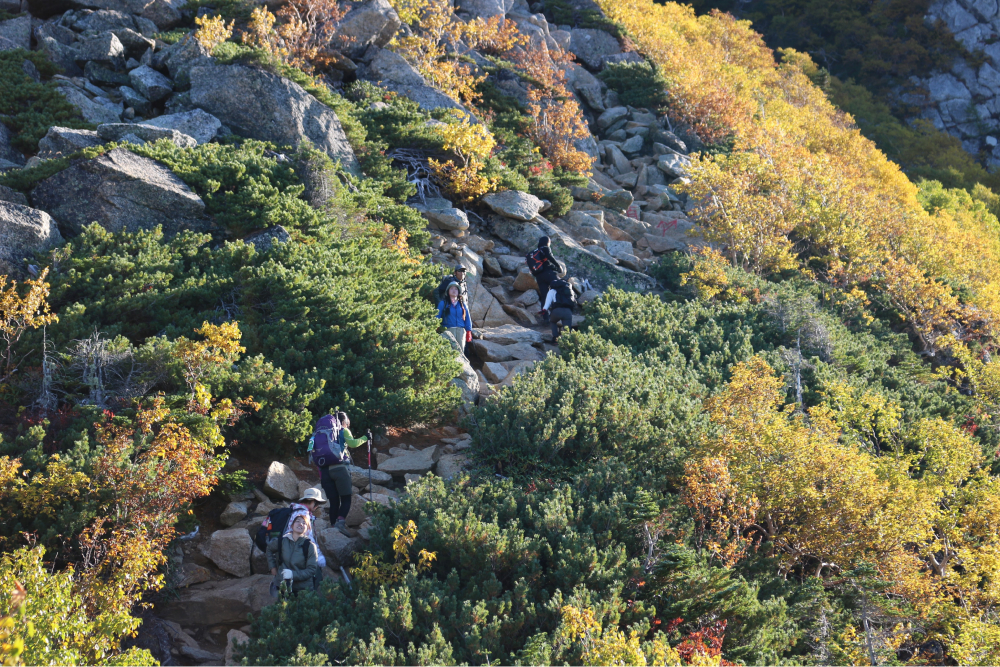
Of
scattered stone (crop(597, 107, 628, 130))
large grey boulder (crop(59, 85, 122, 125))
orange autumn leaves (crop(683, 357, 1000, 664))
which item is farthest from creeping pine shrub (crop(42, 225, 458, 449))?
scattered stone (crop(597, 107, 628, 130))

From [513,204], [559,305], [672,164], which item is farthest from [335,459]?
[672,164]

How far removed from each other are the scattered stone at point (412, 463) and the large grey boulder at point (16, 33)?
46.6 ft

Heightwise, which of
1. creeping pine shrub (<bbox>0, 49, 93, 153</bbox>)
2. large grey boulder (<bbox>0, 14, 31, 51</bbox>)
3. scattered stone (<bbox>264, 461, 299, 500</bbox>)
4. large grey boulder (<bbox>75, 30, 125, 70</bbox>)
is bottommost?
large grey boulder (<bbox>0, 14, 31, 51</bbox>)

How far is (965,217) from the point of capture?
27.2 m

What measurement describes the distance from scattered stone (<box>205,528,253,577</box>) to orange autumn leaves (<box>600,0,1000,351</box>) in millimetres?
13642

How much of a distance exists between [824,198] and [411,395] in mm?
14999

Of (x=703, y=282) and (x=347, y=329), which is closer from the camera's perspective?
(x=347, y=329)

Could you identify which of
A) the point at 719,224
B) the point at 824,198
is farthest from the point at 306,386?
the point at 824,198

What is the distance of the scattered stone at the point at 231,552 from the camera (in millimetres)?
7262

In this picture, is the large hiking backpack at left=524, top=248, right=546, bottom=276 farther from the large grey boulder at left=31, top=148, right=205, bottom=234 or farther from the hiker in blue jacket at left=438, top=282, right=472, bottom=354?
the large grey boulder at left=31, top=148, right=205, bottom=234

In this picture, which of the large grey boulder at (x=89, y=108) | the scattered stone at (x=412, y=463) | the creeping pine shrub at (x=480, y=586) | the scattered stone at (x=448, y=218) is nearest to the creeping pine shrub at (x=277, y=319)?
the scattered stone at (x=412, y=463)

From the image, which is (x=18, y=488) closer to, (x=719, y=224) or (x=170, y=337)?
(x=170, y=337)

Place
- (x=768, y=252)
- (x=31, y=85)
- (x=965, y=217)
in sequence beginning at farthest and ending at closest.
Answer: (x=965, y=217) → (x=768, y=252) → (x=31, y=85)

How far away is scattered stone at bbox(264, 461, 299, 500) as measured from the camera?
8.16m
